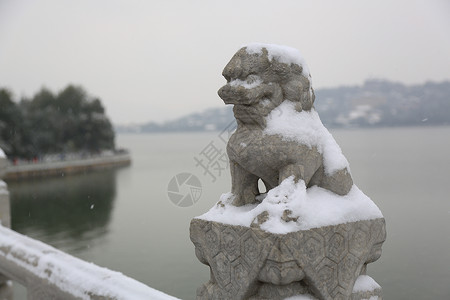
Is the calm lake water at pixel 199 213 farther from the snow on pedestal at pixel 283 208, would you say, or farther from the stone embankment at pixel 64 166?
the stone embankment at pixel 64 166

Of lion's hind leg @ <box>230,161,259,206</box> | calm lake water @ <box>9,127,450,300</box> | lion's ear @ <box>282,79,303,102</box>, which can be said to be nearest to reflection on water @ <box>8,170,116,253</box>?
calm lake water @ <box>9,127,450,300</box>

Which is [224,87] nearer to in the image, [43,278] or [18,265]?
[43,278]

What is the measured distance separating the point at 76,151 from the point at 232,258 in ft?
85.0

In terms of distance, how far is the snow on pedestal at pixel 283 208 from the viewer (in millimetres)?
1618

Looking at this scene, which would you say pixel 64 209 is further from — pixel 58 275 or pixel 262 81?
pixel 262 81

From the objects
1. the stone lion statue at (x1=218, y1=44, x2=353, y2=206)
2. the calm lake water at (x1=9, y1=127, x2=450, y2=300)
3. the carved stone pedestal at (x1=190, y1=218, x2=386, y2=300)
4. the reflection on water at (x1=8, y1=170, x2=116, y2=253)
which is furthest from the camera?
the reflection on water at (x1=8, y1=170, x2=116, y2=253)

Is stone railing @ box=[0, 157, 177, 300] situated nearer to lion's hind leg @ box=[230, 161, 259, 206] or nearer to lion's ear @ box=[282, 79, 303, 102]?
lion's hind leg @ box=[230, 161, 259, 206]

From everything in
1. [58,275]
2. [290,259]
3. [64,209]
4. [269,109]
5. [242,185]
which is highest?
[269,109]

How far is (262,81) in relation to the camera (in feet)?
5.92

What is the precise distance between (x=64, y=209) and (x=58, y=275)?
11056mm

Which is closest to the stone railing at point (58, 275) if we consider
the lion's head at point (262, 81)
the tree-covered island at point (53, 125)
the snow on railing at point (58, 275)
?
the snow on railing at point (58, 275)

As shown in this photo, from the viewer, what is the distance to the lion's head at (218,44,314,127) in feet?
5.85

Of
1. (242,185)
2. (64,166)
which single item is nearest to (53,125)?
(64,166)

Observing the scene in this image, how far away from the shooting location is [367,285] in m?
1.87
